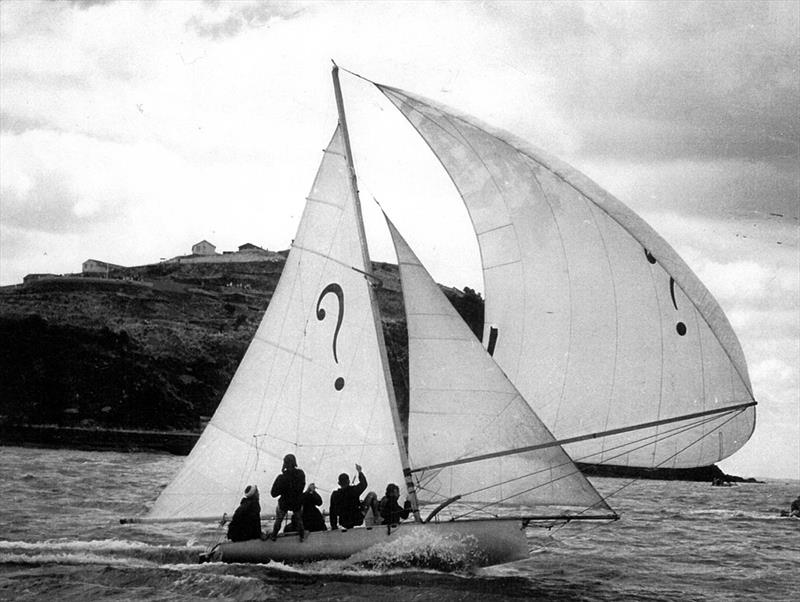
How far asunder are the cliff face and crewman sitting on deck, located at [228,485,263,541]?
65186mm

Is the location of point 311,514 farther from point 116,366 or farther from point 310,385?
point 116,366

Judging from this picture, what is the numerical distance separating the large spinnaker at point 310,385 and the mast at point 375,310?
12 cm

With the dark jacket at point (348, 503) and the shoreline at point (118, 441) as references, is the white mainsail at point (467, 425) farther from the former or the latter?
the shoreline at point (118, 441)

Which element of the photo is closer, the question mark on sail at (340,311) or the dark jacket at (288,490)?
the dark jacket at (288,490)

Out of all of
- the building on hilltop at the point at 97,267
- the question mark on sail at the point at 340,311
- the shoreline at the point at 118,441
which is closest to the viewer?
the question mark on sail at the point at 340,311

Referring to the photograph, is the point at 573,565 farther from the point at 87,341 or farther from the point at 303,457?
the point at 87,341

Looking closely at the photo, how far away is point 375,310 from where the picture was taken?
1883cm

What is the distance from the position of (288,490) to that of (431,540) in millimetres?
3093

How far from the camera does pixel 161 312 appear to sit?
140m

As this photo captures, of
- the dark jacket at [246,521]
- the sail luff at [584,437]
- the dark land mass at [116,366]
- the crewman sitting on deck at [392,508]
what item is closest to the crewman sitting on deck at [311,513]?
the dark jacket at [246,521]

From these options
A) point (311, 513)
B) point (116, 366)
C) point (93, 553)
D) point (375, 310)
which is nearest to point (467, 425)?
point (375, 310)

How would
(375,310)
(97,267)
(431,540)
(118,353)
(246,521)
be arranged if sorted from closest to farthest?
(431,540) < (246,521) < (375,310) < (118,353) < (97,267)

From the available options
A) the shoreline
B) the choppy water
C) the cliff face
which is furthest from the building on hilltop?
the choppy water

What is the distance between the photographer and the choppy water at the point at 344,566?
672 inches
